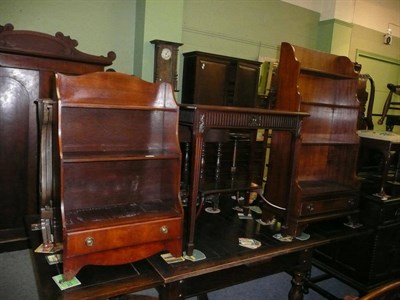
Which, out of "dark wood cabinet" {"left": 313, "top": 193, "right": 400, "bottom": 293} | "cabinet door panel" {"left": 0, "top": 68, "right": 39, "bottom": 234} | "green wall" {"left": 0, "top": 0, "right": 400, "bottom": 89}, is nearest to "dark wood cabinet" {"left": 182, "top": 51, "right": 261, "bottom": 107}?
"green wall" {"left": 0, "top": 0, "right": 400, "bottom": 89}

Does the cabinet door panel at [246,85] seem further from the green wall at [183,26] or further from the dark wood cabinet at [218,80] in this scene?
the green wall at [183,26]

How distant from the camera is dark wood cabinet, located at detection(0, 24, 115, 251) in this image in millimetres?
2730

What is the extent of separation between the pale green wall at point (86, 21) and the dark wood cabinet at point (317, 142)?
253cm

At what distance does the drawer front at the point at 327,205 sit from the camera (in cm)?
214

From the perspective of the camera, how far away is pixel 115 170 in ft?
5.94

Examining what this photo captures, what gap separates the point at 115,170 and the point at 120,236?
1.44 feet

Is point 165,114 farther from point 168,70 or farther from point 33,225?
point 168,70

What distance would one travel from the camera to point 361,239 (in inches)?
103

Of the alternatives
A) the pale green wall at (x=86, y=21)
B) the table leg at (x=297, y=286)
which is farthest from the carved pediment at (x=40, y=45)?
the table leg at (x=297, y=286)

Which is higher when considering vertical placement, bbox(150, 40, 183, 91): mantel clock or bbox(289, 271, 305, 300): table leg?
bbox(150, 40, 183, 91): mantel clock

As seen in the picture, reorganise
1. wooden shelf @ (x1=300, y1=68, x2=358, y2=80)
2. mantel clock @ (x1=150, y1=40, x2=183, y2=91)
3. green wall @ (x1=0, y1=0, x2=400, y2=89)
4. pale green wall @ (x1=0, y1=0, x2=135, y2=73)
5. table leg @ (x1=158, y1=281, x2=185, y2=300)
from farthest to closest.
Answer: mantel clock @ (x1=150, y1=40, x2=183, y2=91) → green wall @ (x1=0, y1=0, x2=400, y2=89) → pale green wall @ (x1=0, y1=0, x2=135, y2=73) → wooden shelf @ (x1=300, y1=68, x2=358, y2=80) → table leg @ (x1=158, y1=281, x2=185, y2=300)

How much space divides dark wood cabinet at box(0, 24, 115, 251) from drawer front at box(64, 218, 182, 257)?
165 centimetres

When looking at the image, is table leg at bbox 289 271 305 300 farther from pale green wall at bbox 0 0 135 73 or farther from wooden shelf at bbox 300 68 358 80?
pale green wall at bbox 0 0 135 73

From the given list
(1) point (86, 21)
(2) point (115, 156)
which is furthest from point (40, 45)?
(2) point (115, 156)
